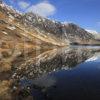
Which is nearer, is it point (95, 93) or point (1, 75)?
point (95, 93)

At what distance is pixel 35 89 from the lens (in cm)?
4191

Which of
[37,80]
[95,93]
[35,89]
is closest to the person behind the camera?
[95,93]

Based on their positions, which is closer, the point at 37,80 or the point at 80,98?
the point at 80,98

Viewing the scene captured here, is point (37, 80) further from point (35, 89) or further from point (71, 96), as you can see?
point (71, 96)

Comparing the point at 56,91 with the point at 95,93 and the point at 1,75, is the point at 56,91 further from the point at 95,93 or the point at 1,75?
the point at 1,75

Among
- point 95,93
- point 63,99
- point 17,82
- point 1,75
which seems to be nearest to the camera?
point 63,99

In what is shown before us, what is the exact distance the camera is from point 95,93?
38719mm

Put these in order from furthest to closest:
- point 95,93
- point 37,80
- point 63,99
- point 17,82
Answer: point 37,80 → point 17,82 → point 95,93 → point 63,99

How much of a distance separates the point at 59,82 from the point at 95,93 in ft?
37.1

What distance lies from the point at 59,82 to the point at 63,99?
530 inches

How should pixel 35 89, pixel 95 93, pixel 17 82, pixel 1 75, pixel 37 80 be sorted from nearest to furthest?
pixel 95 93 → pixel 35 89 → pixel 17 82 → pixel 37 80 → pixel 1 75

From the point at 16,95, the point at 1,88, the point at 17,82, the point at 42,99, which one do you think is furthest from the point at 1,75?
the point at 42,99

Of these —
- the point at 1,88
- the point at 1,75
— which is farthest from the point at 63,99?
the point at 1,75

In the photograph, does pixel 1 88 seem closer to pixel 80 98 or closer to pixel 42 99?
pixel 42 99
